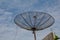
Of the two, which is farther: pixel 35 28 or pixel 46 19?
pixel 46 19

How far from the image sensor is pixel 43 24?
19.7 meters

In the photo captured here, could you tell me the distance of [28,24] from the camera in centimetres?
1958

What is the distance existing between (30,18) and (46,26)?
95.7 inches

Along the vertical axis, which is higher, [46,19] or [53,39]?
[46,19]

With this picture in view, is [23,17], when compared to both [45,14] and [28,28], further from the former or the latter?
[45,14]

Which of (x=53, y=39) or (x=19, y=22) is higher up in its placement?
(x=19, y=22)

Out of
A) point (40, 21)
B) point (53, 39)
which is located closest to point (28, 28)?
point (40, 21)

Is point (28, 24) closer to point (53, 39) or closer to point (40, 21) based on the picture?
point (40, 21)

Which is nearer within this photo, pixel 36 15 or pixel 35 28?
pixel 35 28

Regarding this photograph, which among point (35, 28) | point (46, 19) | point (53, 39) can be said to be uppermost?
point (46, 19)

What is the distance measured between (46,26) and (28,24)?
2407mm

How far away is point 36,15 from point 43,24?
63.3 inches

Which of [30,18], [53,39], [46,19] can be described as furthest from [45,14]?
[53,39]

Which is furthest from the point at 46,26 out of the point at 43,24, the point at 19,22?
the point at 19,22
